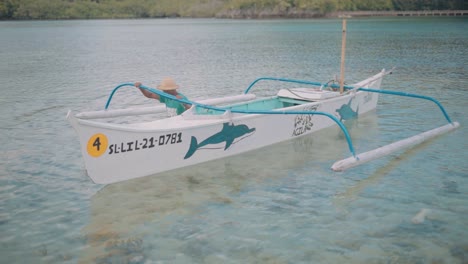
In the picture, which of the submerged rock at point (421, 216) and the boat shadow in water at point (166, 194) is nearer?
the boat shadow in water at point (166, 194)

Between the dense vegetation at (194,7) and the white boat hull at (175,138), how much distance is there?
123 meters

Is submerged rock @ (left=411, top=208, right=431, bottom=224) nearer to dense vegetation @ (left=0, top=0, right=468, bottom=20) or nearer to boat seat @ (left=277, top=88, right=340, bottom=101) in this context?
boat seat @ (left=277, top=88, right=340, bottom=101)

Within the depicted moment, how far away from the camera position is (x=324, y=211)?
659 cm

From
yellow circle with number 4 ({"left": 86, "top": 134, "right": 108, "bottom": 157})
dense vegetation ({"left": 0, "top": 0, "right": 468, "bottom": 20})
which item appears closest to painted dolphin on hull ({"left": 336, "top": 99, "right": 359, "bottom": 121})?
yellow circle with number 4 ({"left": 86, "top": 134, "right": 108, "bottom": 157})

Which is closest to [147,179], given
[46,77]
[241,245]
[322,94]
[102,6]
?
[241,245]

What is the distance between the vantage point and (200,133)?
7957 mm

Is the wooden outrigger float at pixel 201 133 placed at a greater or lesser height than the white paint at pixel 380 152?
greater

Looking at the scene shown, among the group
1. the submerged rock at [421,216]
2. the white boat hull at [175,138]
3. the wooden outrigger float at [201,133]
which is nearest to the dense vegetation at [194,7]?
the wooden outrigger float at [201,133]

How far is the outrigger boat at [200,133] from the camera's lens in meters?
6.88

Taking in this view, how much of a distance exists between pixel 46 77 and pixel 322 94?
15.1m

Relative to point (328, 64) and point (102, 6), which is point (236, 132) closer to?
point (328, 64)

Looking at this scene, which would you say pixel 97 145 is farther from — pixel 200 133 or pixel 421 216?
pixel 421 216

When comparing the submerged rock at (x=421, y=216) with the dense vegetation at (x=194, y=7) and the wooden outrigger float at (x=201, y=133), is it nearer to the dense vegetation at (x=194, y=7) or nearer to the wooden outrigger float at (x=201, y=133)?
the wooden outrigger float at (x=201, y=133)

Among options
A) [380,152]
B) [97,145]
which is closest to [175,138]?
[97,145]
